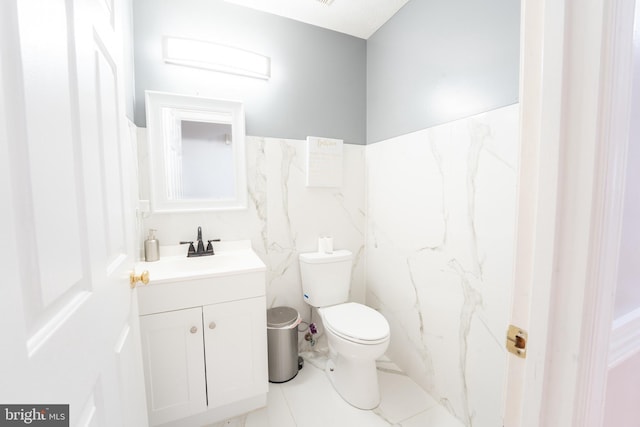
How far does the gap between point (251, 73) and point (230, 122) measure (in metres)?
0.36

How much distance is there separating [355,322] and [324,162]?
115 centimetres

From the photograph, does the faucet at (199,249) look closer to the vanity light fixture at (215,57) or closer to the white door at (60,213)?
the white door at (60,213)

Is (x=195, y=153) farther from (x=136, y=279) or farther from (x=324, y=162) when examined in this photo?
(x=136, y=279)

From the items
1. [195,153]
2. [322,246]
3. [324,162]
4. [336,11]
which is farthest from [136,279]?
[336,11]

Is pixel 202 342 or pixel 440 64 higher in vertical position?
pixel 440 64

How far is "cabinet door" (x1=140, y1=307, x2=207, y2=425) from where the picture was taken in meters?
1.22

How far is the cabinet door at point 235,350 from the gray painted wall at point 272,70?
1172mm

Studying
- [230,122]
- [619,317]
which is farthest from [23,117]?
[230,122]

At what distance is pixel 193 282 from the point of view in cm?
126

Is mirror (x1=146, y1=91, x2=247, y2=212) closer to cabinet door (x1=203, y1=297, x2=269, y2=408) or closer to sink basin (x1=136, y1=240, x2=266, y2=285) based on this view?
sink basin (x1=136, y1=240, x2=266, y2=285)

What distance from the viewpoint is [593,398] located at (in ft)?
1.50

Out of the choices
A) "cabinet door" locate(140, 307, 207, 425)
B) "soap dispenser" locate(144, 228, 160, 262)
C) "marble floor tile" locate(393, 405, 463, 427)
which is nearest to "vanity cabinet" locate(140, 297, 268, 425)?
"cabinet door" locate(140, 307, 207, 425)

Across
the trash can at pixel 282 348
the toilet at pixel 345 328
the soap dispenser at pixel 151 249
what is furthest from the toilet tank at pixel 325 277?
the soap dispenser at pixel 151 249

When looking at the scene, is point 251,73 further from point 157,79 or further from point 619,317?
point 619,317
